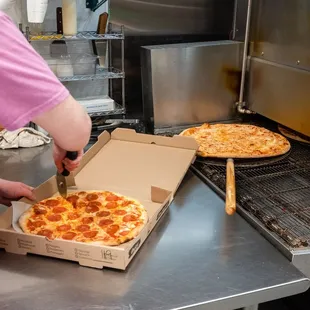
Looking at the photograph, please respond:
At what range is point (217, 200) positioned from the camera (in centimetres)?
119

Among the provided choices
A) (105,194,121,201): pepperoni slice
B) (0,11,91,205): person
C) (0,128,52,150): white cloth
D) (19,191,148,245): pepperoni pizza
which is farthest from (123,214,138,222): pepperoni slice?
(0,128,52,150): white cloth

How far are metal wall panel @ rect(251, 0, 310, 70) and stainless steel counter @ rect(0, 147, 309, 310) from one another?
71cm

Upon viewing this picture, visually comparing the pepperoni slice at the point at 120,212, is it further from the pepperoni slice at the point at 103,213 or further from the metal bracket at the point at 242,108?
the metal bracket at the point at 242,108

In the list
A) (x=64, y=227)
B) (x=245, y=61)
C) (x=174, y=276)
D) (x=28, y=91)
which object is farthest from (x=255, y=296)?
(x=245, y=61)

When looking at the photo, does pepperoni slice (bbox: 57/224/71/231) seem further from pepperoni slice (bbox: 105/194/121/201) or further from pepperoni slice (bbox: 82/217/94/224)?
pepperoni slice (bbox: 105/194/121/201)

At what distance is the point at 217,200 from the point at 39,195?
0.47 meters

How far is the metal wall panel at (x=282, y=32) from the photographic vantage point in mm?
1450

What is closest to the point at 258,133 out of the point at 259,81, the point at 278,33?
the point at 259,81

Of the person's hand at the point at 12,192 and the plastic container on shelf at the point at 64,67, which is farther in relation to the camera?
the plastic container on shelf at the point at 64,67

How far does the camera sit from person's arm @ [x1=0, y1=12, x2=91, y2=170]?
2.08ft

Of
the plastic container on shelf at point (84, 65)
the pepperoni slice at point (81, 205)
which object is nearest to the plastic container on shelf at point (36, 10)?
the plastic container on shelf at point (84, 65)

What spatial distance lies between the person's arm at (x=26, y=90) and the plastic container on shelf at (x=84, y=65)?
3.17 ft

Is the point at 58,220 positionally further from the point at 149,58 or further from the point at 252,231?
the point at 149,58

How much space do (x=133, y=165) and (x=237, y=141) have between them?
425mm
